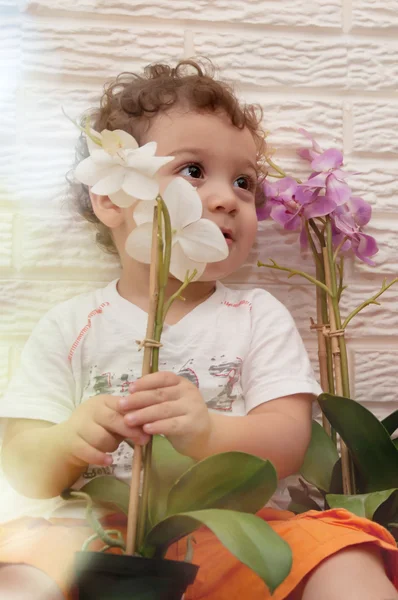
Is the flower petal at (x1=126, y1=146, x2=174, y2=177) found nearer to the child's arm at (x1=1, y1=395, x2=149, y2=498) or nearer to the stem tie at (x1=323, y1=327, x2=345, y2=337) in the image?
the child's arm at (x1=1, y1=395, x2=149, y2=498)

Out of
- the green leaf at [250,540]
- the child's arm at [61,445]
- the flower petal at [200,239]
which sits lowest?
the green leaf at [250,540]

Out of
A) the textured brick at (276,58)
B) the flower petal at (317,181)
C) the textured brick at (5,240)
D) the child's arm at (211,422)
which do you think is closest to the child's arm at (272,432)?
the child's arm at (211,422)

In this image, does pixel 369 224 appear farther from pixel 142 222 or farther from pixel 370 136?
pixel 142 222

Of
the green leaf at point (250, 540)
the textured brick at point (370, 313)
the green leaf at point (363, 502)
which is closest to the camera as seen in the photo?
the green leaf at point (250, 540)

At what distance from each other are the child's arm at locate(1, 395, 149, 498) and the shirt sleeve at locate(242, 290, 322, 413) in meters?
0.22

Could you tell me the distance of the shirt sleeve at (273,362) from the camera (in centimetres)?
73

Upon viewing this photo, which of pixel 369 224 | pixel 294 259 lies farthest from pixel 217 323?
pixel 369 224

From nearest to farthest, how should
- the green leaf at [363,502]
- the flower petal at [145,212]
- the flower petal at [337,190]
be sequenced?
1. the flower petal at [145,212]
2. the green leaf at [363,502]
3. the flower petal at [337,190]

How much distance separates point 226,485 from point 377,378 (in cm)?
50

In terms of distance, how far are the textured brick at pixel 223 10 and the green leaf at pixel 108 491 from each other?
28.2 inches

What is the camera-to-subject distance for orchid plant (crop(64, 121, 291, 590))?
0.53 m

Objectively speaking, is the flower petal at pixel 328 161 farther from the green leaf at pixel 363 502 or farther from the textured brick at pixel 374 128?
the green leaf at pixel 363 502

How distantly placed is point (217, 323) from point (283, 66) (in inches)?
18.4

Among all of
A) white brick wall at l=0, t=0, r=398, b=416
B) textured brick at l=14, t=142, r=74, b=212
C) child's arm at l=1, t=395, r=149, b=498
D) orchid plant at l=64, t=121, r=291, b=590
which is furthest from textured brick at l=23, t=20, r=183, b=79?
child's arm at l=1, t=395, r=149, b=498
